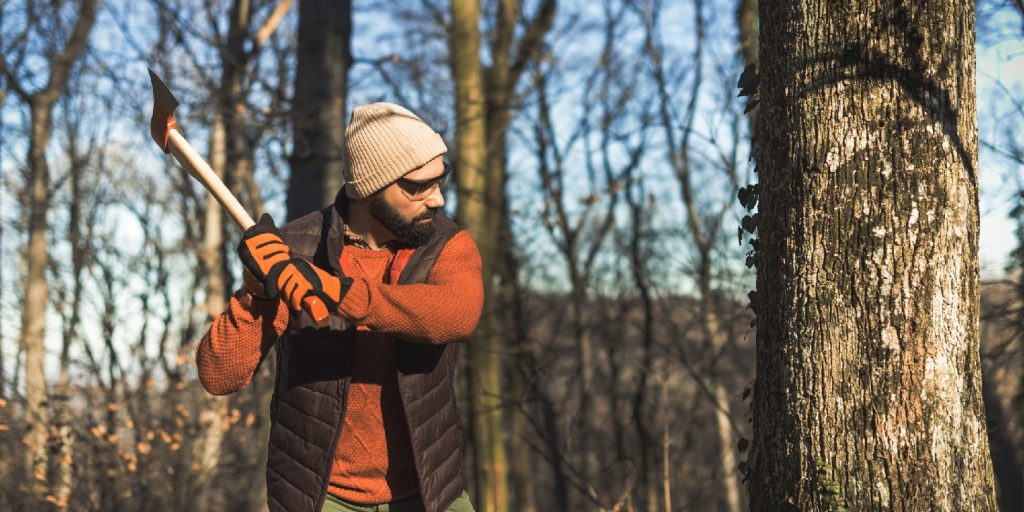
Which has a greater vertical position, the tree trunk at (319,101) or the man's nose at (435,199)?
the tree trunk at (319,101)

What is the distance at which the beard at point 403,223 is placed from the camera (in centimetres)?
288

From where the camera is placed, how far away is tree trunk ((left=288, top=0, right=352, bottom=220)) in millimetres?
6023

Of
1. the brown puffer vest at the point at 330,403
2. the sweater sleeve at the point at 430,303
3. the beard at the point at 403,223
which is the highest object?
the beard at the point at 403,223

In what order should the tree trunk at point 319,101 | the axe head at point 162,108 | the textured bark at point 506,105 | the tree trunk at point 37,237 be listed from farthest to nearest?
the tree trunk at point 37,237, the textured bark at point 506,105, the tree trunk at point 319,101, the axe head at point 162,108

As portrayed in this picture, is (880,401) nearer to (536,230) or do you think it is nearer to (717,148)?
(717,148)

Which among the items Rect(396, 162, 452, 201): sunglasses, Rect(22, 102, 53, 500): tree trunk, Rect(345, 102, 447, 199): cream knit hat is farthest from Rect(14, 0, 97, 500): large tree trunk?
Rect(396, 162, 452, 201): sunglasses

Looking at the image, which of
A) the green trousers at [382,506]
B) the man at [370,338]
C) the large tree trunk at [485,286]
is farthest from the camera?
the large tree trunk at [485,286]

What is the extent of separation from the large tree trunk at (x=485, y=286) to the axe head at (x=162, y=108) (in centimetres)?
447

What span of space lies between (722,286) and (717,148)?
618cm

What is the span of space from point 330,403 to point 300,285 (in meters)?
0.41

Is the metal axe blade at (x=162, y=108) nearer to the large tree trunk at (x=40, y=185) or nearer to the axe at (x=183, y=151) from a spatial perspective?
the axe at (x=183, y=151)

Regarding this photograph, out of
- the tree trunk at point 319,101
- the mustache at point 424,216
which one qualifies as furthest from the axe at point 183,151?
the tree trunk at point 319,101

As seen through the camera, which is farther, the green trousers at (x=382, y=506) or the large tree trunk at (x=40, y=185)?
the large tree trunk at (x=40, y=185)

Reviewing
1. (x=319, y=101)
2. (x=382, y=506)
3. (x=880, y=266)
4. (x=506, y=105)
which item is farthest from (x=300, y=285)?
(x=506, y=105)
